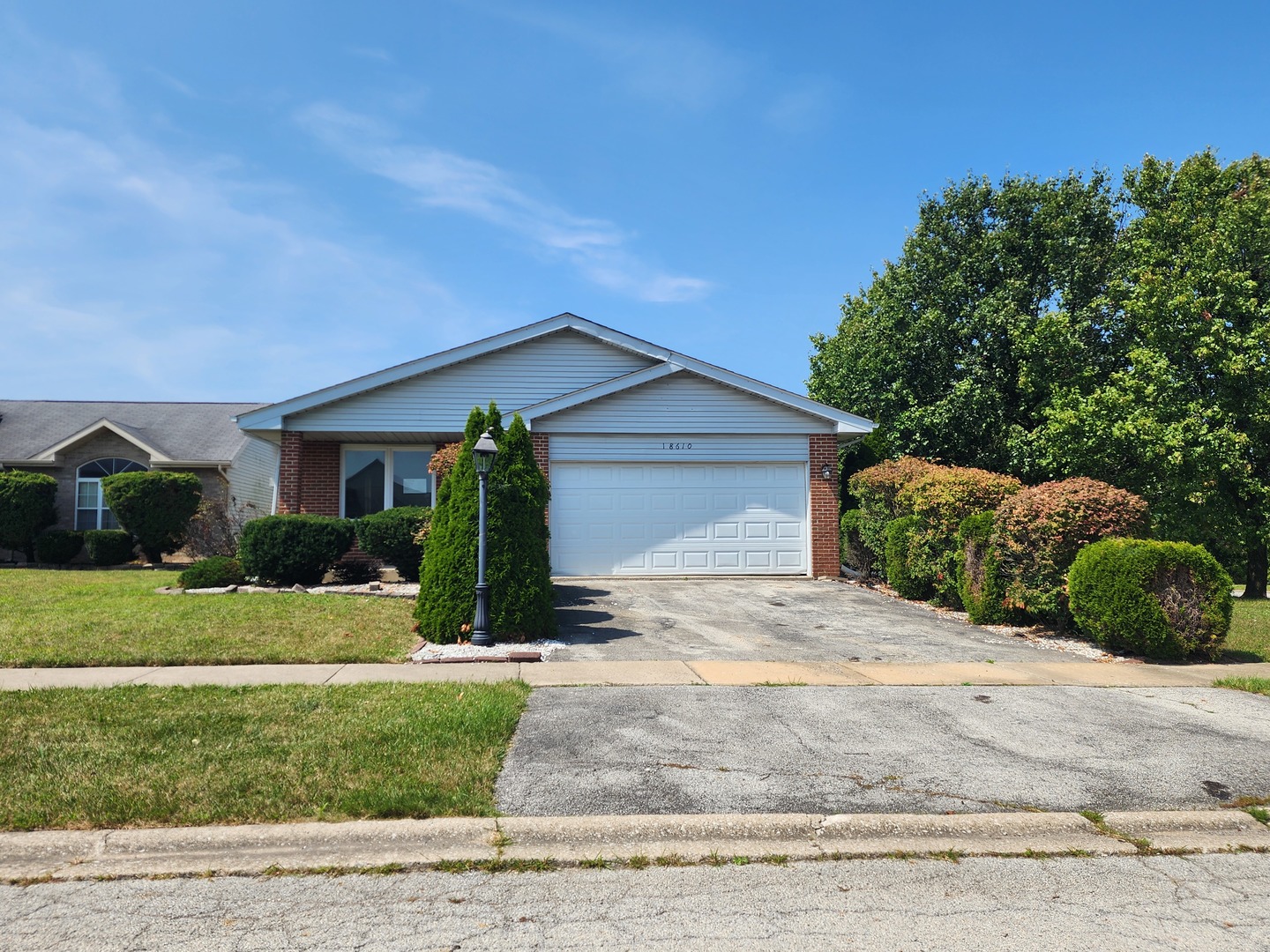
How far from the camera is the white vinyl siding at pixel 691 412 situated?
16.7 metres

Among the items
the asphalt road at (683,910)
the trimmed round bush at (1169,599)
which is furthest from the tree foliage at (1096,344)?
the asphalt road at (683,910)

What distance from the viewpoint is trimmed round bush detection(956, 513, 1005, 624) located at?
38.0 feet

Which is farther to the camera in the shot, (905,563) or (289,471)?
(289,471)

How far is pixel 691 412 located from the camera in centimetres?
1692

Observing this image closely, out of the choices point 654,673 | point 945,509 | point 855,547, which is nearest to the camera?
point 654,673

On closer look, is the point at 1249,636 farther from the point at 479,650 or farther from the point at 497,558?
the point at 479,650

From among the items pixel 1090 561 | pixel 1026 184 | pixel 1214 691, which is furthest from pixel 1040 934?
pixel 1026 184

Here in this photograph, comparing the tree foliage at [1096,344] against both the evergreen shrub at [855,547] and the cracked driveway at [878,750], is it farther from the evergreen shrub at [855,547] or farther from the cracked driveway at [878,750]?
the cracked driveway at [878,750]

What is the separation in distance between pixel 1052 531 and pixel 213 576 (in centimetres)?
1248

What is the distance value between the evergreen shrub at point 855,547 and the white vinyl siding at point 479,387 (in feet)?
18.7

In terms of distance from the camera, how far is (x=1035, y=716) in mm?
6719

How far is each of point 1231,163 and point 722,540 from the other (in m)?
16.6

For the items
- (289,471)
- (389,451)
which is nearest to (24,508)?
(289,471)

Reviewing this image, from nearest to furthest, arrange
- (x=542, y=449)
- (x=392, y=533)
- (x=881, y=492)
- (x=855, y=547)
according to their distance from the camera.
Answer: (x=392, y=533) → (x=881, y=492) → (x=542, y=449) → (x=855, y=547)
